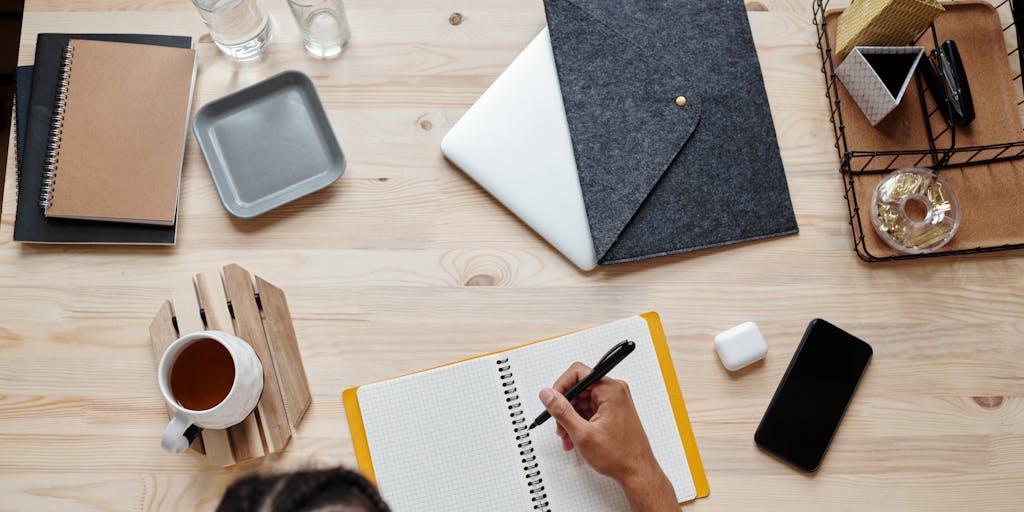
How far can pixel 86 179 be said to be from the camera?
0.76 meters

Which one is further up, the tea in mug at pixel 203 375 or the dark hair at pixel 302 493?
the dark hair at pixel 302 493

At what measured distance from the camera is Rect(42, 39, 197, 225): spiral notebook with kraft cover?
0.76 metres

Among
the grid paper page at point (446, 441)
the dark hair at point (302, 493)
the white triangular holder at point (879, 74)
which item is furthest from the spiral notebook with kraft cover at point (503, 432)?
the white triangular holder at point (879, 74)

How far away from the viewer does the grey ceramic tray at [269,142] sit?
0.79 meters

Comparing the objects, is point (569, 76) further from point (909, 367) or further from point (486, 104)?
point (909, 367)

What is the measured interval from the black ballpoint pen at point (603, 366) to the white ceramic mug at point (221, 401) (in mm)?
312

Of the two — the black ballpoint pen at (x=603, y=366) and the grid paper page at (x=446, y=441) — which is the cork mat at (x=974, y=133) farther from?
the grid paper page at (x=446, y=441)

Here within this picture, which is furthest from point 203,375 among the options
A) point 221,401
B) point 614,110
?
point 614,110

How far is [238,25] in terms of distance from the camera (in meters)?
0.80

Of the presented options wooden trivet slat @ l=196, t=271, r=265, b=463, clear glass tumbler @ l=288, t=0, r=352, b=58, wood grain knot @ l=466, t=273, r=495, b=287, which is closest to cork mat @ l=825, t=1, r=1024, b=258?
wood grain knot @ l=466, t=273, r=495, b=287

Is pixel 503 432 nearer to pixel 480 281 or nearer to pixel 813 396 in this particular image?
pixel 480 281

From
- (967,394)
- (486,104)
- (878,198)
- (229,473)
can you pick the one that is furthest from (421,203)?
(967,394)

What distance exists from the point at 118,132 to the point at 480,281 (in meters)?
0.46

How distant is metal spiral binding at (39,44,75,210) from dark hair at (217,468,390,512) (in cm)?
49
